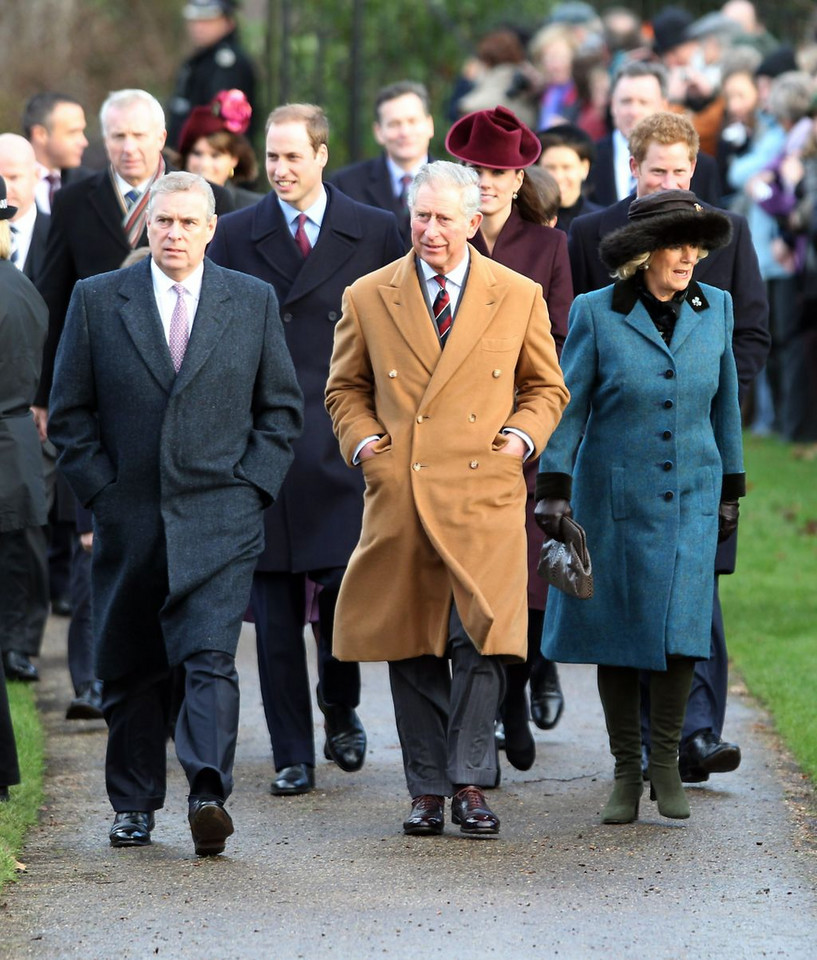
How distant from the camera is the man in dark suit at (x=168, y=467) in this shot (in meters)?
6.86

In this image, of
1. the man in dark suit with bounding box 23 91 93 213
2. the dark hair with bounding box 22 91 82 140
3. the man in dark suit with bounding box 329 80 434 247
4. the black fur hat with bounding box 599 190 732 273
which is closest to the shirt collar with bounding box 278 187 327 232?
the black fur hat with bounding box 599 190 732 273

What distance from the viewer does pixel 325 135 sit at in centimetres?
838

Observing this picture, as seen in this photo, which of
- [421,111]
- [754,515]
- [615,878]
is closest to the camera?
[615,878]

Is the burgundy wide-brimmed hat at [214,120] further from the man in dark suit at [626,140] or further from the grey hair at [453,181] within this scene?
the grey hair at [453,181]

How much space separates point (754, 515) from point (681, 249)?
23.1ft

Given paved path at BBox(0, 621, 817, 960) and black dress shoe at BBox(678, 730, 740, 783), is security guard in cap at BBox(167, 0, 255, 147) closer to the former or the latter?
paved path at BBox(0, 621, 817, 960)

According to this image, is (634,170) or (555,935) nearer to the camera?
(555,935)

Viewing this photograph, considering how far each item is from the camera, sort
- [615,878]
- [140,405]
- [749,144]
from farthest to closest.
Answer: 1. [749,144]
2. [140,405]
3. [615,878]

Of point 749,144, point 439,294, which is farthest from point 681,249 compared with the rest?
point 749,144

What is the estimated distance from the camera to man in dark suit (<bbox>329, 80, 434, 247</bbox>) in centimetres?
1146

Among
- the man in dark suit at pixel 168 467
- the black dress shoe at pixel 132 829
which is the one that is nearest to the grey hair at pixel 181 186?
the man in dark suit at pixel 168 467

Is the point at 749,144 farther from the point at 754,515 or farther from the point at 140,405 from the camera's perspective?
the point at 140,405

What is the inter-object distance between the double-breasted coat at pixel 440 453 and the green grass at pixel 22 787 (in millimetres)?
1154

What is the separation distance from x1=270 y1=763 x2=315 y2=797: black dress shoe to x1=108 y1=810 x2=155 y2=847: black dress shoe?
83 cm
